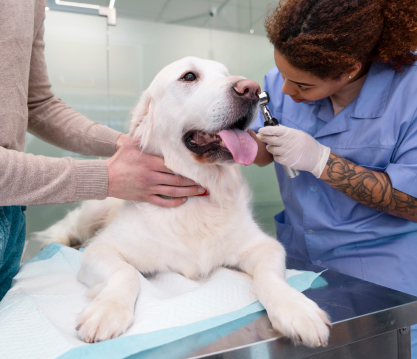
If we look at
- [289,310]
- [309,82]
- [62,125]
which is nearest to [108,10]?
[62,125]

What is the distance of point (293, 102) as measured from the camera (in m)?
1.55

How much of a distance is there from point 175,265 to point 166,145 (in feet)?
1.36

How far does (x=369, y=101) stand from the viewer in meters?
1.26

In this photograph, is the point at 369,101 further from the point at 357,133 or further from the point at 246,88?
the point at 246,88

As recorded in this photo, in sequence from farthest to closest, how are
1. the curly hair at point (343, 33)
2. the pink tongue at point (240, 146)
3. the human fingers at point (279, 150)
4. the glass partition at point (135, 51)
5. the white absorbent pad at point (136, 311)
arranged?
1. the glass partition at point (135, 51)
2. the human fingers at point (279, 150)
3. the curly hair at point (343, 33)
4. the pink tongue at point (240, 146)
5. the white absorbent pad at point (136, 311)

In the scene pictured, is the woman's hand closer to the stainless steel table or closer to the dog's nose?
the dog's nose

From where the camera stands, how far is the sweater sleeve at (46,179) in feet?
2.68

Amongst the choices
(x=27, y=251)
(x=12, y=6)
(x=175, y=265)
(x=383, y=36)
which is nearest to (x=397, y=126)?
(x=383, y=36)

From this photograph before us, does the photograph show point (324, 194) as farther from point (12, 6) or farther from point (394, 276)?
point (12, 6)

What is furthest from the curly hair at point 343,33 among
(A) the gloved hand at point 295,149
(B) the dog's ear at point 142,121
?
(B) the dog's ear at point 142,121

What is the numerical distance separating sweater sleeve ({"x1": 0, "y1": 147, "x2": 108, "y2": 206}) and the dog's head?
247mm

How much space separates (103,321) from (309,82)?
3.65 ft

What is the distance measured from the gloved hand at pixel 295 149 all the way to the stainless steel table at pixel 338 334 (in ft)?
1.60

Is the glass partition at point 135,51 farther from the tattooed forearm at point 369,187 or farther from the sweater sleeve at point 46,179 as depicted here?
the sweater sleeve at point 46,179
